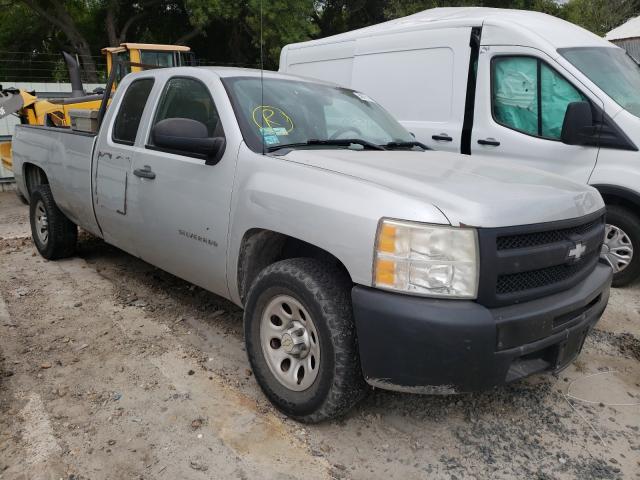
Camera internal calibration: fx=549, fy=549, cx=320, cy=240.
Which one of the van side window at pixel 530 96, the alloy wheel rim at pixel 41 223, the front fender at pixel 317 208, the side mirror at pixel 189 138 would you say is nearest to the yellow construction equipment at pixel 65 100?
the alloy wheel rim at pixel 41 223

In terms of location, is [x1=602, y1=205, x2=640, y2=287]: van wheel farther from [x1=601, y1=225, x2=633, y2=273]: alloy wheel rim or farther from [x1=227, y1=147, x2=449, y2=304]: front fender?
[x1=227, y1=147, x2=449, y2=304]: front fender

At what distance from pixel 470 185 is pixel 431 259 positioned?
1.72 feet

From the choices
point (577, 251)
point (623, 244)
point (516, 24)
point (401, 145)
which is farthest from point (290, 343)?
point (516, 24)

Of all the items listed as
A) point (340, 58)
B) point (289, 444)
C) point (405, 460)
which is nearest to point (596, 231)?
point (405, 460)

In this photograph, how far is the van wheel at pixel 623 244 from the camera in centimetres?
475

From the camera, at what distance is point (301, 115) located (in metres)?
3.45

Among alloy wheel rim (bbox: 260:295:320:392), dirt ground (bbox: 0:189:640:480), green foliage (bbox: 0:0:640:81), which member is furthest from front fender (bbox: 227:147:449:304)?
green foliage (bbox: 0:0:640:81)

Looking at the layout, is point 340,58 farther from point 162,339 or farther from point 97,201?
point 162,339

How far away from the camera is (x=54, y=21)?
2311cm

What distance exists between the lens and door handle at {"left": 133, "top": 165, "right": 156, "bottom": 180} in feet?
12.1

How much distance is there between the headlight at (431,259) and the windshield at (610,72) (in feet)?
11.1

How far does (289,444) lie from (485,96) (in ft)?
13.6

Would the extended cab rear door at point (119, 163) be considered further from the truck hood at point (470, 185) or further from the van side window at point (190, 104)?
the truck hood at point (470, 185)

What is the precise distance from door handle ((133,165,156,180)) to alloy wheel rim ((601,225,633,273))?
380 centimetres
